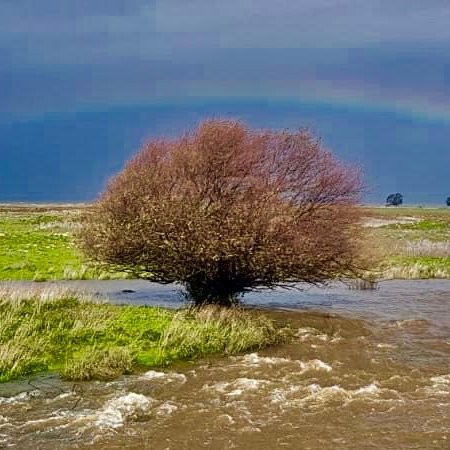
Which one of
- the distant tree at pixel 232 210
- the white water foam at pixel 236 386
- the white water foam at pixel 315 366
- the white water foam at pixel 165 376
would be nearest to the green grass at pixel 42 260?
the distant tree at pixel 232 210

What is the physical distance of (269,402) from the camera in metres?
13.4

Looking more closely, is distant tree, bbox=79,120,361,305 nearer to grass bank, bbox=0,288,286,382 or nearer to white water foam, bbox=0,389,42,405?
grass bank, bbox=0,288,286,382

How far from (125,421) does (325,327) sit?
1066 cm

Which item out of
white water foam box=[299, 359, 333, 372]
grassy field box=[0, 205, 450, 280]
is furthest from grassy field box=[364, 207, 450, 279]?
white water foam box=[299, 359, 333, 372]

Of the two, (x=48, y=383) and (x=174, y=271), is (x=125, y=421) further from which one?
(x=174, y=271)

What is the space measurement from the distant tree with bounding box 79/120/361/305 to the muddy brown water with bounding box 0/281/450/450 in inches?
138

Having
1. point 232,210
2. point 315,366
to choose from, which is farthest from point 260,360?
point 232,210

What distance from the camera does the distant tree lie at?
2184 cm

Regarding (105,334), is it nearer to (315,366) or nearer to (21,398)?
(21,398)

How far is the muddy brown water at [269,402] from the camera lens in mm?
11328

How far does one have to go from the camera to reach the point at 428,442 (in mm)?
11094

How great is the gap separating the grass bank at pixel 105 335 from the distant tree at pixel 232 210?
2299mm

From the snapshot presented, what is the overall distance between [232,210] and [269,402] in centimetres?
946

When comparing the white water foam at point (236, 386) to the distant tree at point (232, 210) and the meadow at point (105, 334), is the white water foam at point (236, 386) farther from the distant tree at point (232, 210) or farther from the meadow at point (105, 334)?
the distant tree at point (232, 210)
